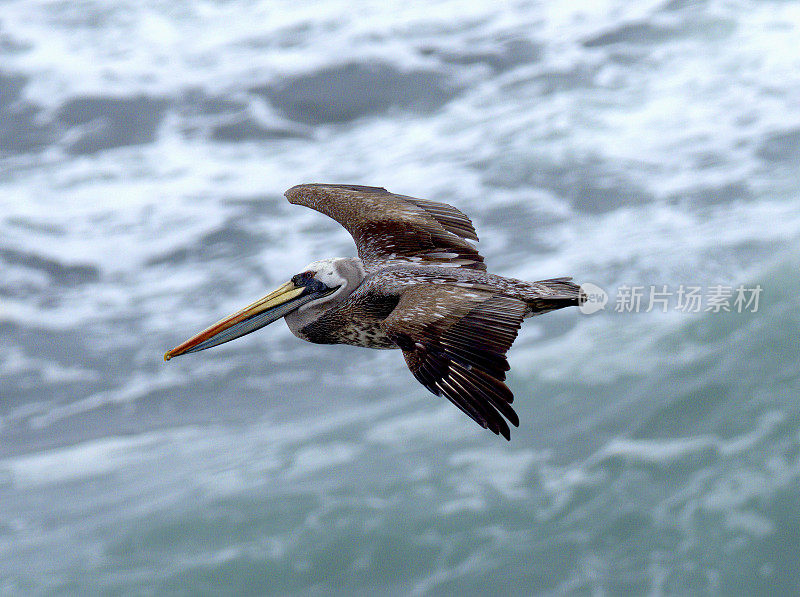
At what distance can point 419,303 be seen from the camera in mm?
8336

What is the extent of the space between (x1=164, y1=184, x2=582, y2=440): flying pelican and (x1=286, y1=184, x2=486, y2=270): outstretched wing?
0.05 feet

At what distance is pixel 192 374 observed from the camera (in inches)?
2051

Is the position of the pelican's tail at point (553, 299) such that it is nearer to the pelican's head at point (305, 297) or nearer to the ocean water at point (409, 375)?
the pelican's head at point (305, 297)

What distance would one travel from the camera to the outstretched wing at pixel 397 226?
33.0 feet

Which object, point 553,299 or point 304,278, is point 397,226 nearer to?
point 304,278

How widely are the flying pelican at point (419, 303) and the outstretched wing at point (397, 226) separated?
0.05ft

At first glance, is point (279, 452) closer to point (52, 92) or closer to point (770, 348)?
point (52, 92)

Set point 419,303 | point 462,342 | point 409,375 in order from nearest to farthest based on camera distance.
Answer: point 462,342, point 419,303, point 409,375

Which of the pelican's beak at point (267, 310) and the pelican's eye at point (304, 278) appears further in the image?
the pelican's eye at point (304, 278)

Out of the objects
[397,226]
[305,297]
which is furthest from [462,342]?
[397,226]

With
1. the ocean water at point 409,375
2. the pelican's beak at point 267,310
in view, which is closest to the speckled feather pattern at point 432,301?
the pelican's beak at point 267,310

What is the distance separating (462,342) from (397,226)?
3074 mm

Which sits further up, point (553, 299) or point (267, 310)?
point (267, 310)

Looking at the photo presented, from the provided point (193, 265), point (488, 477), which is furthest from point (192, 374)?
point (488, 477)
